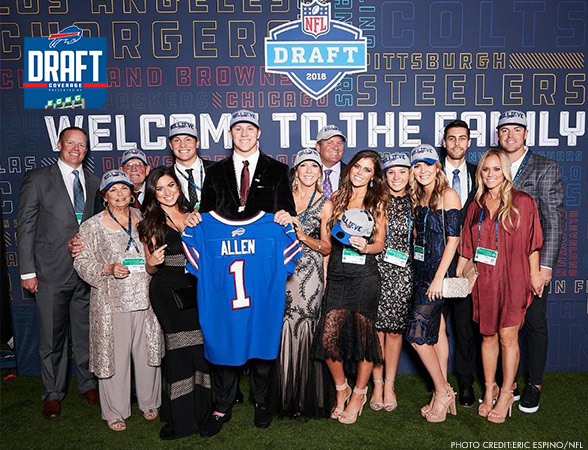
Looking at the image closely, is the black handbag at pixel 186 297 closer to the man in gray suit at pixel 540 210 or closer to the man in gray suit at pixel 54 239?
the man in gray suit at pixel 54 239

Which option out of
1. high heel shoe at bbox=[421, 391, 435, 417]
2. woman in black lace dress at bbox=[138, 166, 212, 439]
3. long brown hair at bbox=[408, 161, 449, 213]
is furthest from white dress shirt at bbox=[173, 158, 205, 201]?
high heel shoe at bbox=[421, 391, 435, 417]

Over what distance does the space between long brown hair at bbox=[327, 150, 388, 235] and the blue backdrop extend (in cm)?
99

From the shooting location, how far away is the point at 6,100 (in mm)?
3684

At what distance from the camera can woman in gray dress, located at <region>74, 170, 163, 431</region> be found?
9.14ft

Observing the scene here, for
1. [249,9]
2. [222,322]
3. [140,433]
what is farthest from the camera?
[249,9]

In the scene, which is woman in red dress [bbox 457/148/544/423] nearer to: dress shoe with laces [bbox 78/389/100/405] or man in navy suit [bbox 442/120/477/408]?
man in navy suit [bbox 442/120/477/408]

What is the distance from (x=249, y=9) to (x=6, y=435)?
3.44m

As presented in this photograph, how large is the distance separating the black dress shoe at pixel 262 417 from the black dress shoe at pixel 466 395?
1.33 meters

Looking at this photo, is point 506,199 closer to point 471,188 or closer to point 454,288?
point 471,188

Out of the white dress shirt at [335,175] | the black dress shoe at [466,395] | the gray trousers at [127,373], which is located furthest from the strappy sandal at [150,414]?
the black dress shoe at [466,395]

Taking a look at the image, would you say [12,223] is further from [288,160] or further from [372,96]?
[372,96]

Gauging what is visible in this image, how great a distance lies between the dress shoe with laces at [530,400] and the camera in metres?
3.08

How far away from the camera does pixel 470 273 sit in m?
2.87

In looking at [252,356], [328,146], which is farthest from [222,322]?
[328,146]
